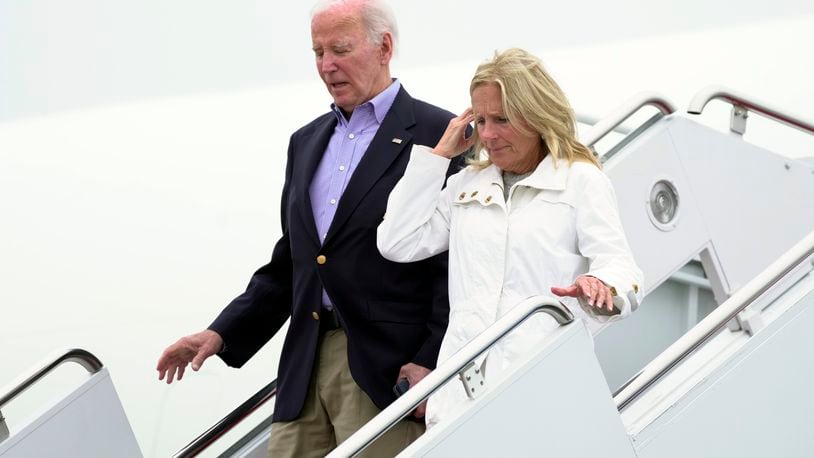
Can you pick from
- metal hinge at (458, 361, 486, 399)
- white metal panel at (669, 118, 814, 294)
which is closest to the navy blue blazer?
metal hinge at (458, 361, 486, 399)

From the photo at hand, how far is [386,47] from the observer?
3459mm

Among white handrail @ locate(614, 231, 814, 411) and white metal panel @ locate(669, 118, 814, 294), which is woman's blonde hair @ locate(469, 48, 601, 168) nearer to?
white handrail @ locate(614, 231, 814, 411)

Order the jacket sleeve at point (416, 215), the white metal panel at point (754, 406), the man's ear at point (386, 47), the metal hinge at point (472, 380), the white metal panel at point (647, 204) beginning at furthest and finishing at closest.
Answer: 1. the white metal panel at point (647, 204)
2. the man's ear at point (386, 47)
3. the white metal panel at point (754, 406)
4. the jacket sleeve at point (416, 215)
5. the metal hinge at point (472, 380)

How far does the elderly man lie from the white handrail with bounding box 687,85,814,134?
40.8 inches

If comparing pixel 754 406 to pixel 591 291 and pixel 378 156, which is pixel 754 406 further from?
pixel 378 156

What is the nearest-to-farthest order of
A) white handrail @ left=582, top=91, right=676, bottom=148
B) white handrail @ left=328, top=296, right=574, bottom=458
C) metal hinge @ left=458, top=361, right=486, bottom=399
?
white handrail @ left=328, top=296, right=574, bottom=458
metal hinge @ left=458, top=361, right=486, bottom=399
white handrail @ left=582, top=91, right=676, bottom=148

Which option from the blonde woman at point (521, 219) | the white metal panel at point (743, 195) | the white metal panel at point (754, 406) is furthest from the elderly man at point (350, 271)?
the white metal panel at point (743, 195)

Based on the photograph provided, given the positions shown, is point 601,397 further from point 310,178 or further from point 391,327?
point 310,178

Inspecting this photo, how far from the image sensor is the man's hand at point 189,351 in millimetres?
3537

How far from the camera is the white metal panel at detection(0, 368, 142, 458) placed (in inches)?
142

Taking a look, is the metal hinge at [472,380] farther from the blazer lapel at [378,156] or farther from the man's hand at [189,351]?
the man's hand at [189,351]

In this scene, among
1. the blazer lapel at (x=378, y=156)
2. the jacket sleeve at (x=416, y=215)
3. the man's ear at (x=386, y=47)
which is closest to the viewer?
the jacket sleeve at (x=416, y=215)

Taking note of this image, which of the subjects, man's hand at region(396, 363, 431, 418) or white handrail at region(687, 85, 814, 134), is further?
white handrail at region(687, 85, 814, 134)

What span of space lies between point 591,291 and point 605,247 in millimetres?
207
